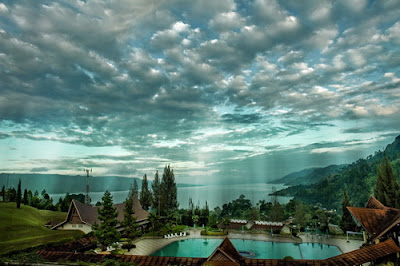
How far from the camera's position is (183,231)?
37656 millimetres

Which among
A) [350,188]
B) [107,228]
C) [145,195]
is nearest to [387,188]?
[107,228]

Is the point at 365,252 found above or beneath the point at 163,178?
beneath

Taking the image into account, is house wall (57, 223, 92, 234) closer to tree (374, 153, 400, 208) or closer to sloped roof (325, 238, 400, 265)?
sloped roof (325, 238, 400, 265)

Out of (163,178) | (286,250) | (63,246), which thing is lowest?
(286,250)

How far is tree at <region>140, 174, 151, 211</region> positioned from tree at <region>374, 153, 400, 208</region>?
36.1 m

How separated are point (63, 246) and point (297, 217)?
96.2 feet

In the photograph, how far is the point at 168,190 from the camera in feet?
151

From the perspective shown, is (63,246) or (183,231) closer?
(63,246)

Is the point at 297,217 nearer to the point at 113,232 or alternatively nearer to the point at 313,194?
the point at 113,232

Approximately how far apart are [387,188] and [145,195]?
124 ft

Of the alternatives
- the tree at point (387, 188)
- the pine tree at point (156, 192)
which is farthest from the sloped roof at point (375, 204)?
the pine tree at point (156, 192)

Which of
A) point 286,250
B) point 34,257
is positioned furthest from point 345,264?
Answer: point 34,257

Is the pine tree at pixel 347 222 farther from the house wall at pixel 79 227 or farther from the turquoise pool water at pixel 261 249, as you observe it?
the house wall at pixel 79 227

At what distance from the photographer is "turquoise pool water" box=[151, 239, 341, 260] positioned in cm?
2552
